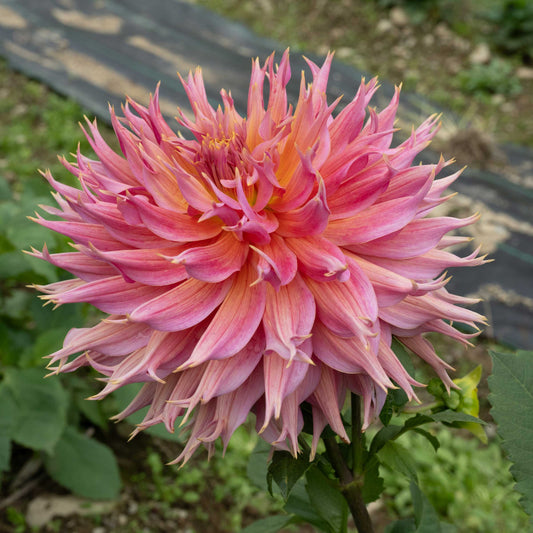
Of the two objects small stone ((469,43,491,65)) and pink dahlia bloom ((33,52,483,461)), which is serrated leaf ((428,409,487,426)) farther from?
small stone ((469,43,491,65))

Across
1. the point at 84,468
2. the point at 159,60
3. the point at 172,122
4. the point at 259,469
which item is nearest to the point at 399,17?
the point at 159,60

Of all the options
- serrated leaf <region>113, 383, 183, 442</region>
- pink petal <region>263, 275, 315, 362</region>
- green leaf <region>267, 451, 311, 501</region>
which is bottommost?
serrated leaf <region>113, 383, 183, 442</region>

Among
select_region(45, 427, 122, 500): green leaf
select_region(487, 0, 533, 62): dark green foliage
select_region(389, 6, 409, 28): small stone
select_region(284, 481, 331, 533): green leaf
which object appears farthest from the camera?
select_region(389, 6, 409, 28): small stone

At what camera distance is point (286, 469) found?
84cm

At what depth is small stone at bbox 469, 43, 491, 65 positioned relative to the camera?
4.91m

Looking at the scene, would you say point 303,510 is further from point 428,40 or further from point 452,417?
point 428,40

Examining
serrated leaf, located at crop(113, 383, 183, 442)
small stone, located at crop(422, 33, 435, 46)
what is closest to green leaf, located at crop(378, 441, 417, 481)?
serrated leaf, located at crop(113, 383, 183, 442)

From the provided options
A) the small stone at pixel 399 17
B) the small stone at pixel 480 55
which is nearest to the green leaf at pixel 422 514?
the small stone at pixel 480 55

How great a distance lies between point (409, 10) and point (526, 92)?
1.38 metres

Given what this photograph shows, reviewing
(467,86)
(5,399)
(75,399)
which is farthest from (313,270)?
(467,86)

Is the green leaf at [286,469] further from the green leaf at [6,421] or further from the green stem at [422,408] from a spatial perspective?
the green leaf at [6,421]

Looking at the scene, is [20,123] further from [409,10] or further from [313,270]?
[313,270]

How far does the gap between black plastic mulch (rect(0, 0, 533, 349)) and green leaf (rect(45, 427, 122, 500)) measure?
6.73 ft

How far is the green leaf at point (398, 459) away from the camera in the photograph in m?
0.93
